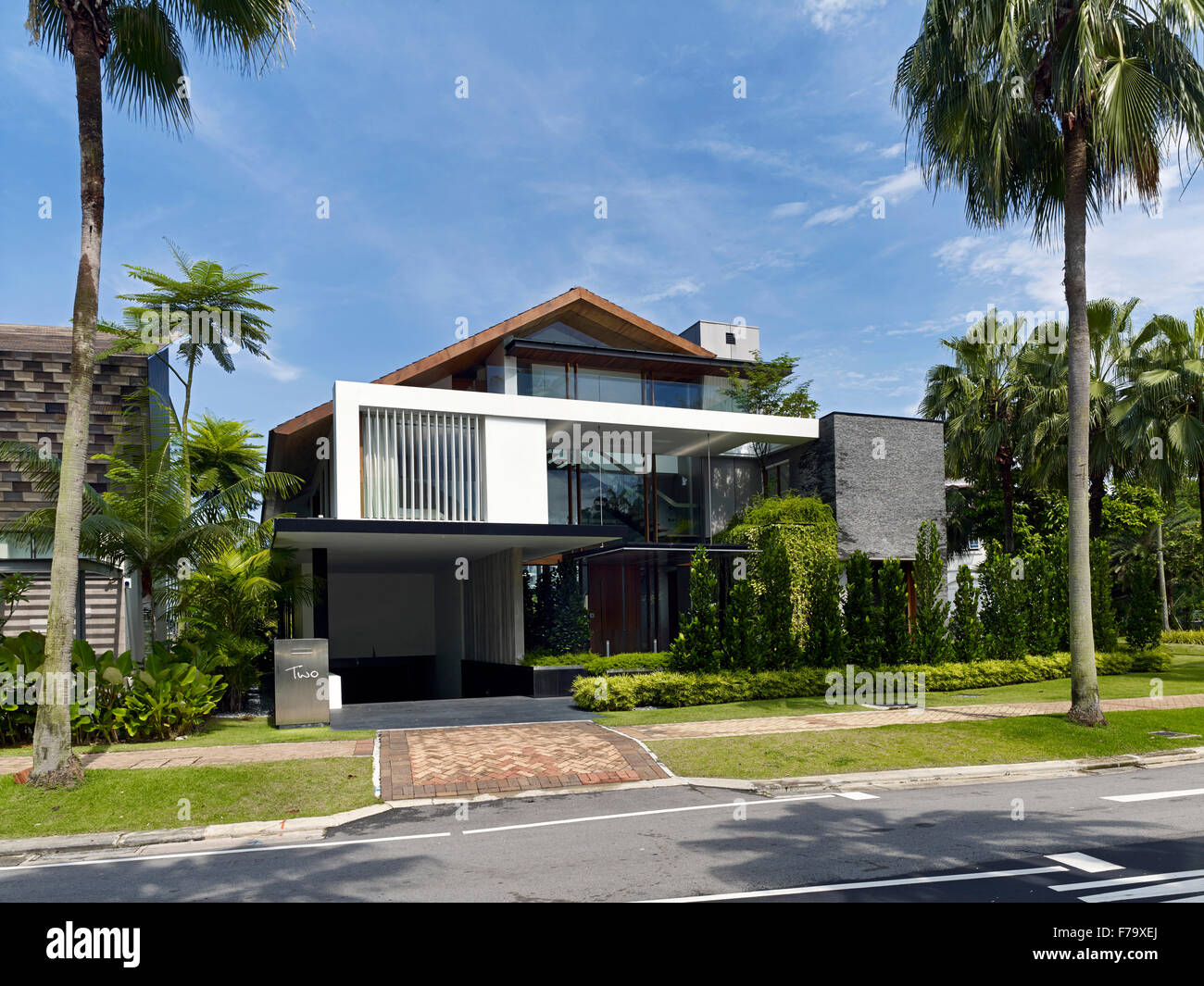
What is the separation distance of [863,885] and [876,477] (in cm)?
2043

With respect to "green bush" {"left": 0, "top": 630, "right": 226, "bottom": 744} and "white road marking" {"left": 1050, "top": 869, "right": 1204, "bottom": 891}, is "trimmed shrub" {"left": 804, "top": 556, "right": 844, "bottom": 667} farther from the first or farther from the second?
Result: "white road marking" {"left": 1050, "top": 869, "right": 1204, "bottom": 891}

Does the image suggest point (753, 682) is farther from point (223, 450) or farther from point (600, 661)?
point (223, 450)

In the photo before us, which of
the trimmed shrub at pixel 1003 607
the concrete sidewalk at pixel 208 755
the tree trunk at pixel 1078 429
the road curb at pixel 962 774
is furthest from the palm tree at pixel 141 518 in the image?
the trimmed shrub at pixel 1003 607

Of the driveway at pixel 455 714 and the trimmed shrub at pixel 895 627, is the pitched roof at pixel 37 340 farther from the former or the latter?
the trimmed shrub at pixel 895 627

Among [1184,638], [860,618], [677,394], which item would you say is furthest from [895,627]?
[1184,638]

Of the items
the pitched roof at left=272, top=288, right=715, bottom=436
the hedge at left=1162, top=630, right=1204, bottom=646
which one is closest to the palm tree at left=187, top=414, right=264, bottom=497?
the pitched roof at left=272, top=288, right=715, bottom=436

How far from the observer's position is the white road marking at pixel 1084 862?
6.76m

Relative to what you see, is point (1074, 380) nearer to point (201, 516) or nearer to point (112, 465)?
point (201, 516)

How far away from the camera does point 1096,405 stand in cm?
2509

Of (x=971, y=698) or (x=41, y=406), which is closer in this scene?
(x=41, y=406)

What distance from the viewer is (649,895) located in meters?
6.27

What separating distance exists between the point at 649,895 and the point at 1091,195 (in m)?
14.6

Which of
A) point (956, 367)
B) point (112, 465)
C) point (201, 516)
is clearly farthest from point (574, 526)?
point (956, 367)
